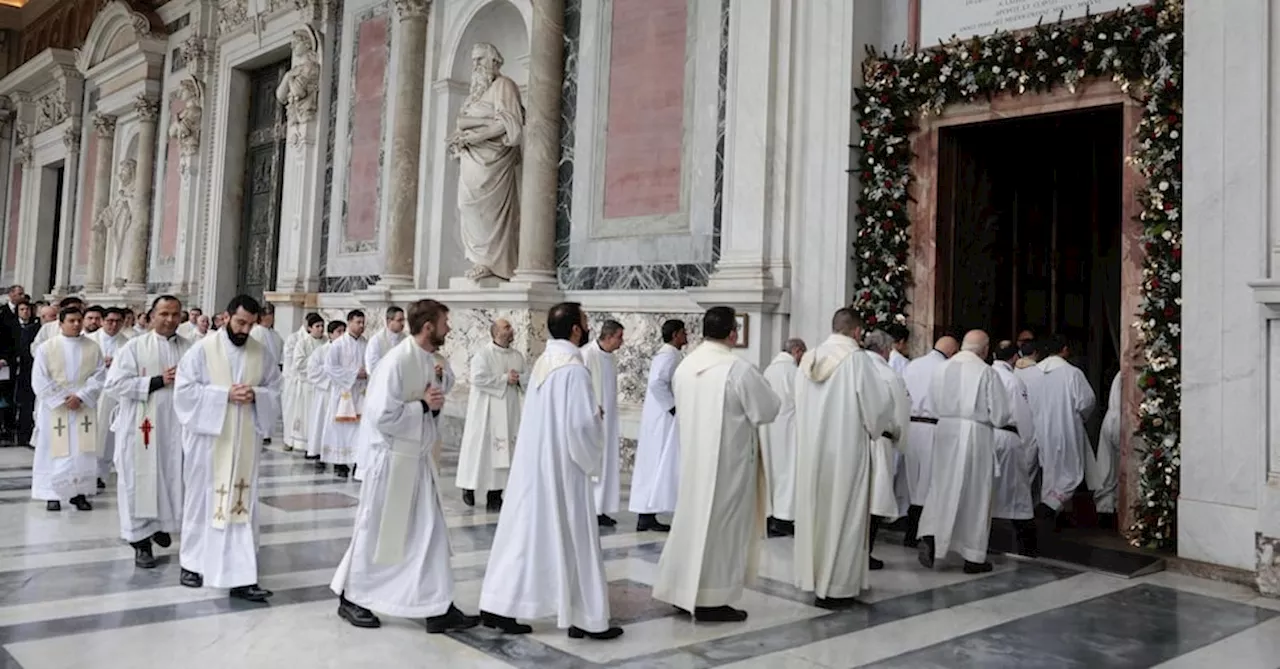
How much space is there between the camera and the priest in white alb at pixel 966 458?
669 cm

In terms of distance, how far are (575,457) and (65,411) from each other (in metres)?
5.30

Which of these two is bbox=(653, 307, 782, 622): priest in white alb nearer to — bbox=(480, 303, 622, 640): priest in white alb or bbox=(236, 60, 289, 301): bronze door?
bbox=(480, 303, 622, 640): priest in white alb

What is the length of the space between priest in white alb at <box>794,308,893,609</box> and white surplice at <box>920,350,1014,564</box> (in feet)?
3.96

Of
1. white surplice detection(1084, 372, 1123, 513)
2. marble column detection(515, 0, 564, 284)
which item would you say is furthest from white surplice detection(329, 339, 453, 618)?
marble column detection(515, 0, 564, 284)

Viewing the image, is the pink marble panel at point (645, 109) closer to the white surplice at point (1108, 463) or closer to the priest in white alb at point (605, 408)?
the priest in white alb at point (605, 408)

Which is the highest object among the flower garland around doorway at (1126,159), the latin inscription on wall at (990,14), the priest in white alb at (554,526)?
the latin inscription on wall at (990,14)

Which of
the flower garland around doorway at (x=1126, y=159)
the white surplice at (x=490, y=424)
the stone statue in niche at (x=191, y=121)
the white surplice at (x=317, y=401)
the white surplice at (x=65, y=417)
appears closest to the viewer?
the flower garland around doorway at (x=1126, y=159)

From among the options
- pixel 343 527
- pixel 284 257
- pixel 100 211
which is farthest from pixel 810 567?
pixel 100 211

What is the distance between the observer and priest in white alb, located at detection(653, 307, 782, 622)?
514 cm

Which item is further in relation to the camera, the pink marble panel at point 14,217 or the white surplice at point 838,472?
the pink marble panel at point 14,217

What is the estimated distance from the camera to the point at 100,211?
22.3 meters

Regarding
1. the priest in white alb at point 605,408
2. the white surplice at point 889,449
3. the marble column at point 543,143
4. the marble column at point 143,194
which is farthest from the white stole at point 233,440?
the marble column at point 143,194

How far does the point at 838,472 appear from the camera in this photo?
5.70 meters

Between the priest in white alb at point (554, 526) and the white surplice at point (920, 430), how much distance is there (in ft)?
10.9
